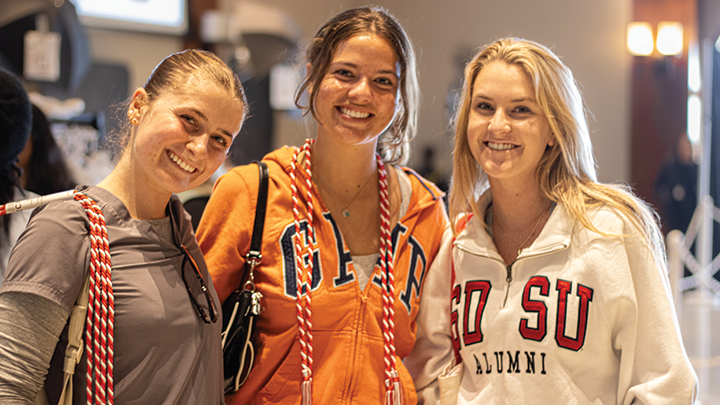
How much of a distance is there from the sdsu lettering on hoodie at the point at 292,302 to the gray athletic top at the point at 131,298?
9.9 inches

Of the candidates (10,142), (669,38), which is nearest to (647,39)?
(669,38)

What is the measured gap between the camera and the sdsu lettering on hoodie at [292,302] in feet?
5.52

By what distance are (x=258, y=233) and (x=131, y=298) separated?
518 millimetres

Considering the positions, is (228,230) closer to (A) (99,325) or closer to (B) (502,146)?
(A) (99,325)

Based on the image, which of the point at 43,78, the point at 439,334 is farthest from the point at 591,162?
the point at 43,78

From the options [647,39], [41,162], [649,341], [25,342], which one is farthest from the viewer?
[647,39]

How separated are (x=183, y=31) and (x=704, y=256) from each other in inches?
233

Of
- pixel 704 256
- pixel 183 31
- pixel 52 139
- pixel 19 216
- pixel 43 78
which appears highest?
pixel 183 31

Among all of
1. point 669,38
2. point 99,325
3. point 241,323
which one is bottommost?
point 241,323

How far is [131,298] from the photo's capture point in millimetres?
1229

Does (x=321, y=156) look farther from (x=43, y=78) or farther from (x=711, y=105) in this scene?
(x=711, y=105)

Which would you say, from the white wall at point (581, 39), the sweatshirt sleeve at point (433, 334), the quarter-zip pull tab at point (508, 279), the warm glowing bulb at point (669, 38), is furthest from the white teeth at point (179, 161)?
the warm glowing bulb at point (669, 38)

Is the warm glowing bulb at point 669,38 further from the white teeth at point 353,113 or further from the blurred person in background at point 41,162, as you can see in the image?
the blurred person in background at point 41,162

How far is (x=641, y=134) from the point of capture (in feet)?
20.9
